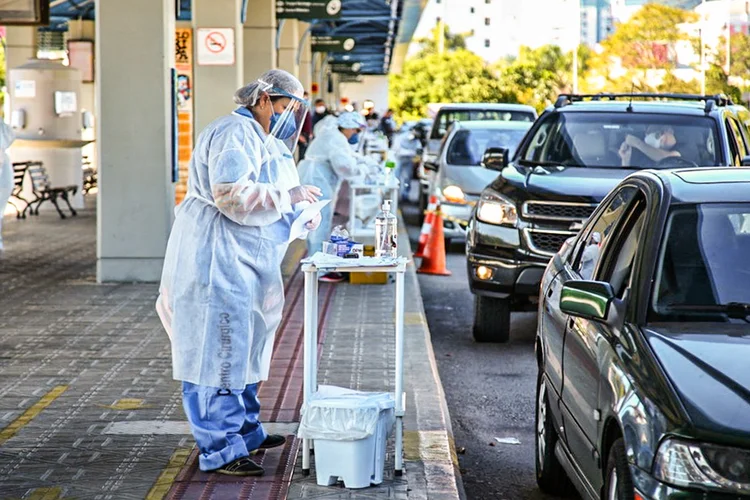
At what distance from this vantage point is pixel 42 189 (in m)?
23.6

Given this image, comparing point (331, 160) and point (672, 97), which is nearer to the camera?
point (672, 97)

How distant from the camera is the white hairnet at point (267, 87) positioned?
6.58m

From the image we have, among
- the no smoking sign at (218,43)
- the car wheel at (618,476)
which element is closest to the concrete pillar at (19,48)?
the no smoking sign at (218,43)

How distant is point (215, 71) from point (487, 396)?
A: 9938 millimetres

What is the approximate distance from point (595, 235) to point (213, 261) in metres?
1.75

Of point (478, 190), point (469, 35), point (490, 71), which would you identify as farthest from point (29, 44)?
point (469, 35)

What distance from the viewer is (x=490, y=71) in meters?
104

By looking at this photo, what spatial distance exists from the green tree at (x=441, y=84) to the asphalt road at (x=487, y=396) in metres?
78.0

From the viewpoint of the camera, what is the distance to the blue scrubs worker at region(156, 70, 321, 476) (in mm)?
6332

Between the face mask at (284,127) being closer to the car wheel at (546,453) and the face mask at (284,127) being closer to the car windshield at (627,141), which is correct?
the car wheel at (546,453)

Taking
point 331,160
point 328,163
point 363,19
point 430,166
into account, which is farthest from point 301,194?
point 363,19

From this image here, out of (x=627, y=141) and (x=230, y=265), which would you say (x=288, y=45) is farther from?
(x=230, y=265)

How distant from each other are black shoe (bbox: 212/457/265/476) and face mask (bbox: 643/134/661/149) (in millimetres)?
6079

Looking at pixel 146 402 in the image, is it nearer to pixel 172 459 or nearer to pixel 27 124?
pixel 172 459
